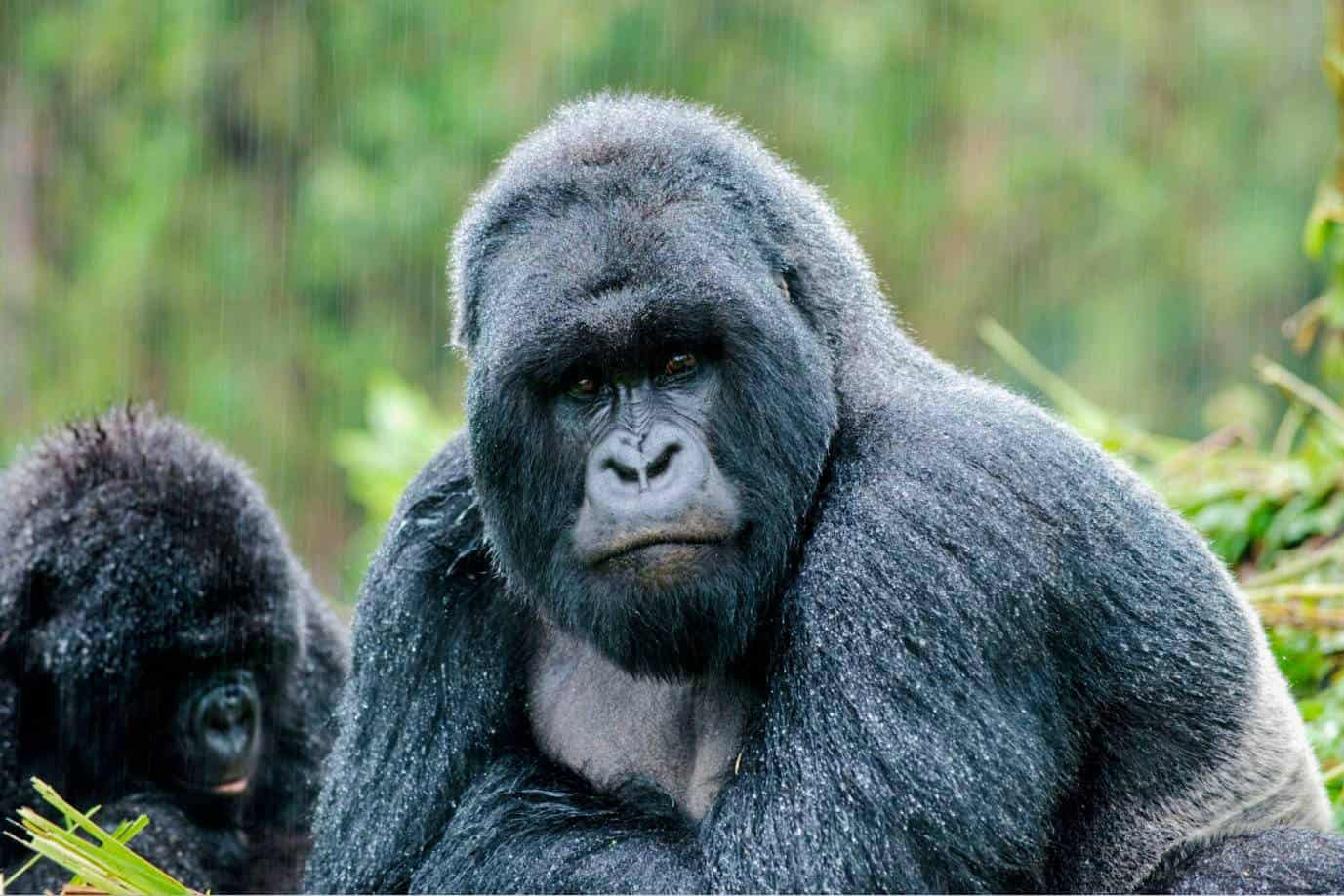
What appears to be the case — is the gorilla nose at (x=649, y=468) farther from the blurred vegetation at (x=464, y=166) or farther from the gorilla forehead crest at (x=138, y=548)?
the blurred vegetation at (x=464, y=166)

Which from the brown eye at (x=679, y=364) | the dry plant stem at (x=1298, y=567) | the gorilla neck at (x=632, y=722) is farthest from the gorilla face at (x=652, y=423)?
the dry plant stem at (x=1298, y=567)

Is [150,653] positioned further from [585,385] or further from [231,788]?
[585,385]

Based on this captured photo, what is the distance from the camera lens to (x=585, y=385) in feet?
11.0

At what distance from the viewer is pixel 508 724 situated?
3.83 meters

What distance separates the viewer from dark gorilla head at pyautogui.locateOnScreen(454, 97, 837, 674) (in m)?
3.24

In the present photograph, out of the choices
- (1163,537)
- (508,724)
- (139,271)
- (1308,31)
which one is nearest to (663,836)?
(508,724)

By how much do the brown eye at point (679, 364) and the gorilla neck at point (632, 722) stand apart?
702mm

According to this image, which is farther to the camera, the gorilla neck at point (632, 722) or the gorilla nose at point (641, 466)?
the gorilla neck at point (632, 722)

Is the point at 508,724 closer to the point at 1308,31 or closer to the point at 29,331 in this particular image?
the point at 29,331

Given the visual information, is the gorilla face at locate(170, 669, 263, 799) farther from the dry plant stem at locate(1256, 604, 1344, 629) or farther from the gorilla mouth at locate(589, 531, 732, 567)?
the dry plant stem at locate(1256, 604, 1344, 629)

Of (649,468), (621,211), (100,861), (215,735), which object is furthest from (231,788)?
(621,211)

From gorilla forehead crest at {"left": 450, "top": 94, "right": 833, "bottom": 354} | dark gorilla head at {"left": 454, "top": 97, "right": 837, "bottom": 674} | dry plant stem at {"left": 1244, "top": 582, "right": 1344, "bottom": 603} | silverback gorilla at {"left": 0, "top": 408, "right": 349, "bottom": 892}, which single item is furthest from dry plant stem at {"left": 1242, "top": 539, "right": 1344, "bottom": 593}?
silverback gorilla at {"left": 0, "top": 408, "right": 349, "bottom": 892}

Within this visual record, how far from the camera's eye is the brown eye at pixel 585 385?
11.0 ft

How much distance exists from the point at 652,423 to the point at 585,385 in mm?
189
